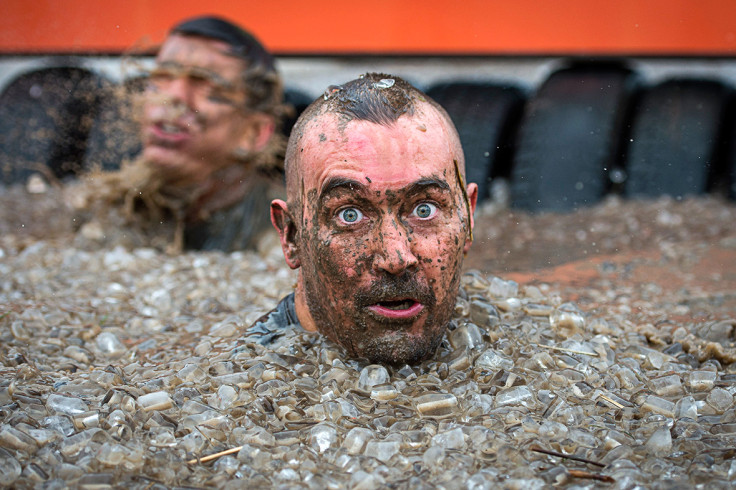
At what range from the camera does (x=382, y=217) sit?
6.16 feet

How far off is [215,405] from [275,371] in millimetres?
192

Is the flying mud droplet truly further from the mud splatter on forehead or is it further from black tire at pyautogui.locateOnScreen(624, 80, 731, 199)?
black tire at pyautogui.locateOnScreen(624, 80, 731, 199)

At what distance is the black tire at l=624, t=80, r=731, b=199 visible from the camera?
4.49m

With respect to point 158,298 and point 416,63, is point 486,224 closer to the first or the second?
point 416,63

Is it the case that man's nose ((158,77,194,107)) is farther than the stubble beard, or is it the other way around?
man's nose ((158,77,194,107))

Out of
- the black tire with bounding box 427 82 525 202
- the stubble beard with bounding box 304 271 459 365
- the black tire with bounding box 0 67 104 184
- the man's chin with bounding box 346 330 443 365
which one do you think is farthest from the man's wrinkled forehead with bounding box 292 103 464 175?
the black tire with bounding box 0 67 104 184

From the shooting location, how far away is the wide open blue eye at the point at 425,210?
1.91 m

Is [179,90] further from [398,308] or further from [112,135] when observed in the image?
[398,308]

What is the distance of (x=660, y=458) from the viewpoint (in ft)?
5.43

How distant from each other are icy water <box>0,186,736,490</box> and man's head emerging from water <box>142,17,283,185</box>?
1.12m

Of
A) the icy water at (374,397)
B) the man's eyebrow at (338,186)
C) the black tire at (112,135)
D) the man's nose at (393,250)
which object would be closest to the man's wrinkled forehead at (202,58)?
the black tire at (112,135)

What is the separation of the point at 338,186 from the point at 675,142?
3.25 meters

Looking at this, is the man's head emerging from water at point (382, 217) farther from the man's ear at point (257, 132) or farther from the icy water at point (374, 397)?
the man's ear at point (257, 132)

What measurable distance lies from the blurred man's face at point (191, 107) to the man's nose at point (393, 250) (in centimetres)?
231
